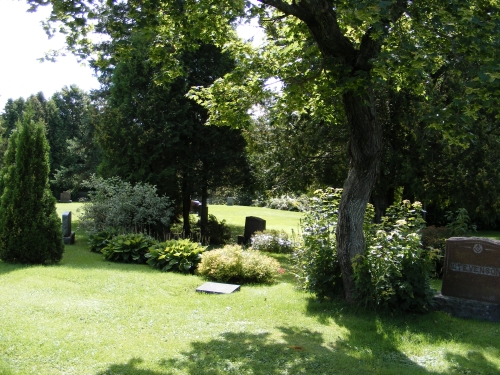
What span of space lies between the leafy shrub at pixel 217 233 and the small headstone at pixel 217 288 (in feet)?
37.0

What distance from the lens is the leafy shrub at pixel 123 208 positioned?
1738 centimetres

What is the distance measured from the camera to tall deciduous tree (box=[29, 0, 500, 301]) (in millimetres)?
6395

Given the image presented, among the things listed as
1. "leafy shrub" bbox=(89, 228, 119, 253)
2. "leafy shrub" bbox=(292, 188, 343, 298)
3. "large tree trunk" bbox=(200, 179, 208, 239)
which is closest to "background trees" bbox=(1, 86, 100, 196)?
"large tree trunk" bbox=(200, 179, 208, 239)

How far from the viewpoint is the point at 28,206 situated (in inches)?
448

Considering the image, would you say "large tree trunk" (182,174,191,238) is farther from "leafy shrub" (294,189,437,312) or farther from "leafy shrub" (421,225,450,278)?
"leafy shrub" (294,189,437,312)


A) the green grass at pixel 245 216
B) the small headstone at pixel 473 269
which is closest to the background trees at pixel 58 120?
the green grass at pixel 245 216

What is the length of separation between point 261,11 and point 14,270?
7432 mm

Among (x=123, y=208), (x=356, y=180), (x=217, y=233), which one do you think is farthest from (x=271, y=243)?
(x=356, y=180)

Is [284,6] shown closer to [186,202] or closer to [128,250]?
[128,250]

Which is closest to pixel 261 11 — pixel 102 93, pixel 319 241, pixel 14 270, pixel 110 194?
pixel 319 241

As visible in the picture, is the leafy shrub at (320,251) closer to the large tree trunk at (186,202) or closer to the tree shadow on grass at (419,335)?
the tree shadow on grass at (419,335)

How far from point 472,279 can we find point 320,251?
265cm

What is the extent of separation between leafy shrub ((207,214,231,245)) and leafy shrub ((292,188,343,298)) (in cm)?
1216

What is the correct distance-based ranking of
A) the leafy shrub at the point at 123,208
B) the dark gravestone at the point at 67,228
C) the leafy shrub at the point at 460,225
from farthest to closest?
the leafy shrub at the point at 123,208 → the dark gravestone at the point at 67,228 → the leafy shrub at the point at 460,225
